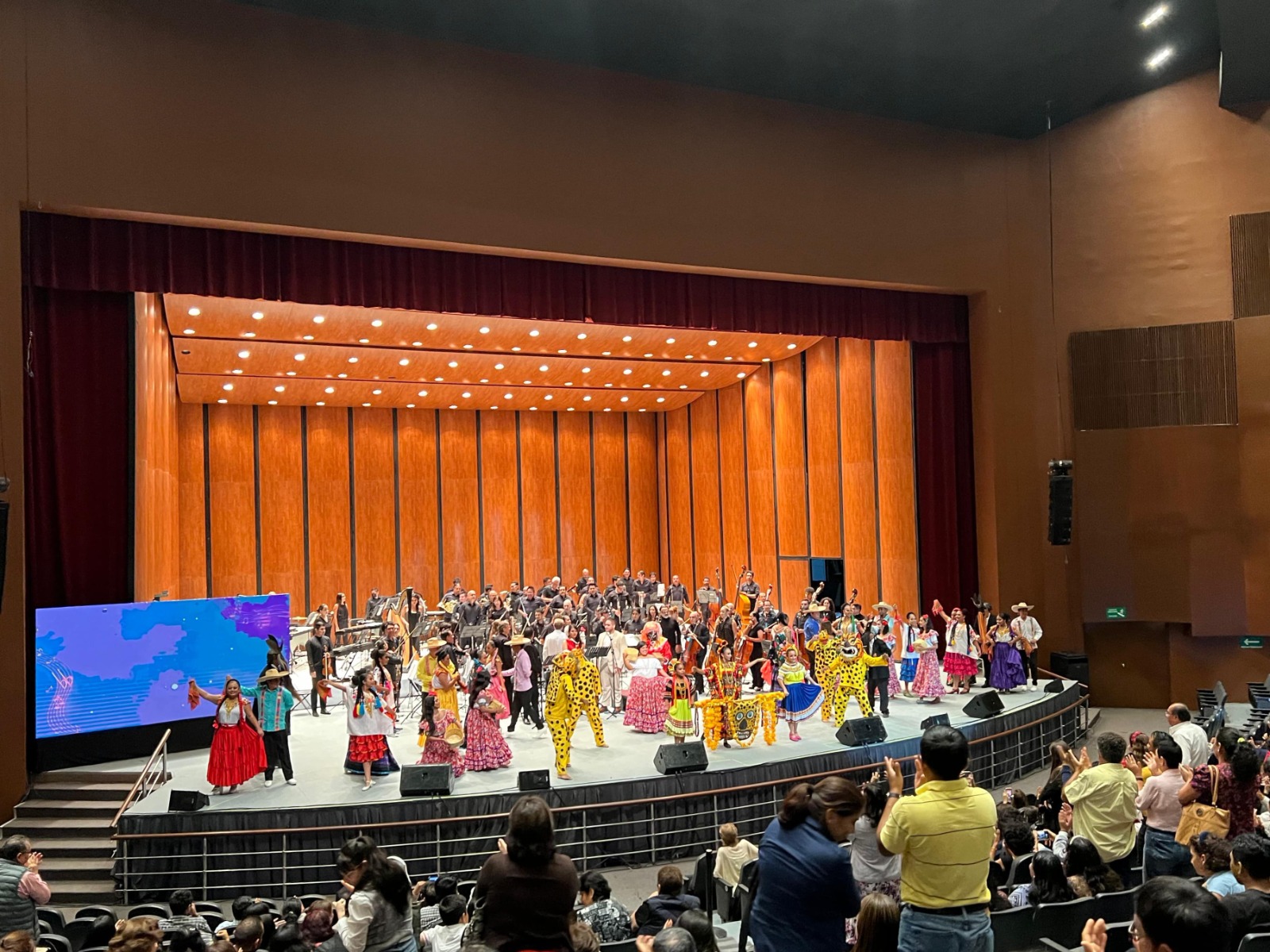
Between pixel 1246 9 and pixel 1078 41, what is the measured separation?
1.91 metres

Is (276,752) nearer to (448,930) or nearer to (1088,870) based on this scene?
(448,930)

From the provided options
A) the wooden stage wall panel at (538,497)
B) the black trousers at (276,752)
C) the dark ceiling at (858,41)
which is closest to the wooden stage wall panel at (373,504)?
the wooden stage wall panel at (538,497)

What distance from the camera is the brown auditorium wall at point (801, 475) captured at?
17281 millimetres

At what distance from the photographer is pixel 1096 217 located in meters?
15.5

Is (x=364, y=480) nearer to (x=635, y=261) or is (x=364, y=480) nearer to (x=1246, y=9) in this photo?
(x=635, y=261)

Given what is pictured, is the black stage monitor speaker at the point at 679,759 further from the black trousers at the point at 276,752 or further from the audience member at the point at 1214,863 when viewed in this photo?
the audience member at the point at 1214,863

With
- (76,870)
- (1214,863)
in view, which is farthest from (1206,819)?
(76,870)

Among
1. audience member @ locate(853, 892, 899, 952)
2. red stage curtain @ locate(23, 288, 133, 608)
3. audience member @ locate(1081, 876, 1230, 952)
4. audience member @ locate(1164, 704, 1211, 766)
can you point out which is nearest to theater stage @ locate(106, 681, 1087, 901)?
red stage curtain @ locate(23, 288, 133, 608)

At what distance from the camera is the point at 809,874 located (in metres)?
2.98

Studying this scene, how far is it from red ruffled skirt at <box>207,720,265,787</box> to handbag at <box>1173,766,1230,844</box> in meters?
7.58

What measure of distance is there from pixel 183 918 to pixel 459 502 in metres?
18.5

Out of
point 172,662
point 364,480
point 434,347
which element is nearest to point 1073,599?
point 434,347

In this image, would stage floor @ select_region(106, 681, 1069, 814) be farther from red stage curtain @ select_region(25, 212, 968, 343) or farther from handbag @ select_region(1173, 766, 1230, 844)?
red stage curtain @ select_region(25, 212, 968, 343)

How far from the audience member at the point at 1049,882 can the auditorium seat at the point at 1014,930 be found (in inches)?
10.9
